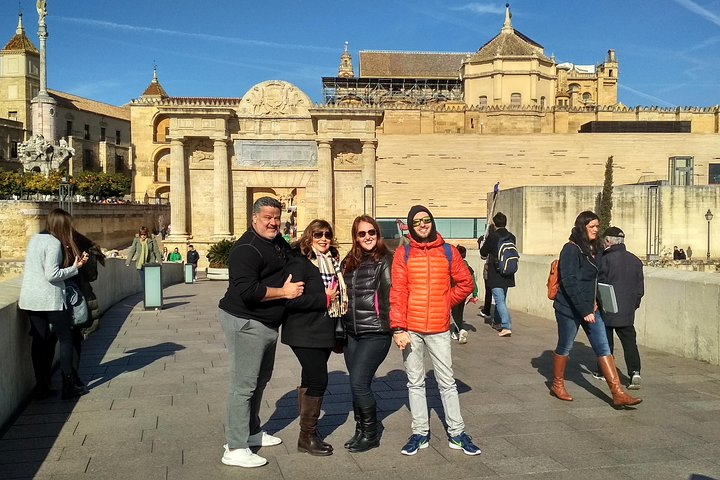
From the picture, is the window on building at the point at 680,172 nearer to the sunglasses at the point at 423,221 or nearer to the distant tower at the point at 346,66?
the sunglasses at the point at 423,221

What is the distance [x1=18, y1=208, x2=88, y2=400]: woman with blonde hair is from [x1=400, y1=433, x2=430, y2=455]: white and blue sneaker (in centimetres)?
361

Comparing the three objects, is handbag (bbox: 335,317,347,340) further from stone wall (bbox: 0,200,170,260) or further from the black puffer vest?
stone wall (bbox: 0,200,170,260)

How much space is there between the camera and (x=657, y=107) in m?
70.3

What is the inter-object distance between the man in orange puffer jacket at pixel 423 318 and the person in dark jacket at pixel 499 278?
5.56m

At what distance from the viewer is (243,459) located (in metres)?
4.67

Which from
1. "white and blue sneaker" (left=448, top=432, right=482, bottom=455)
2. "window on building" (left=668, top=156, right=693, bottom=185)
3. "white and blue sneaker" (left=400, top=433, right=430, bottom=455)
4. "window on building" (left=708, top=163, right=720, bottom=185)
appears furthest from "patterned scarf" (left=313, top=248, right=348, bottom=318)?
"window on building" (left=708, top=163, right=720, bottom=185)

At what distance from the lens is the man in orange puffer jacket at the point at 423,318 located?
4.98m

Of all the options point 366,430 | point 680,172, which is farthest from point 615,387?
point 680,172

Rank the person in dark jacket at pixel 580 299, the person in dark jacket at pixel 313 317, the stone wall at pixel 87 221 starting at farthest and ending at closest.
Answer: the stone wall at pixel 87 221, the person in dark jacket at pixel 580 299, the person in dark jacket at pixel 313 317

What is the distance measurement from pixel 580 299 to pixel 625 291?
0.79 m

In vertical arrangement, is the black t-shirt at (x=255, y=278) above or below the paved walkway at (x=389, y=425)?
above

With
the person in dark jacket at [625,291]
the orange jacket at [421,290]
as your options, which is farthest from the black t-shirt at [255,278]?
the person in dark jacket at [625,291]

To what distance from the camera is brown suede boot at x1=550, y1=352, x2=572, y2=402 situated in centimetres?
643

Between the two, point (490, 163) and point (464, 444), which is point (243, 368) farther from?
point (490, 163)
